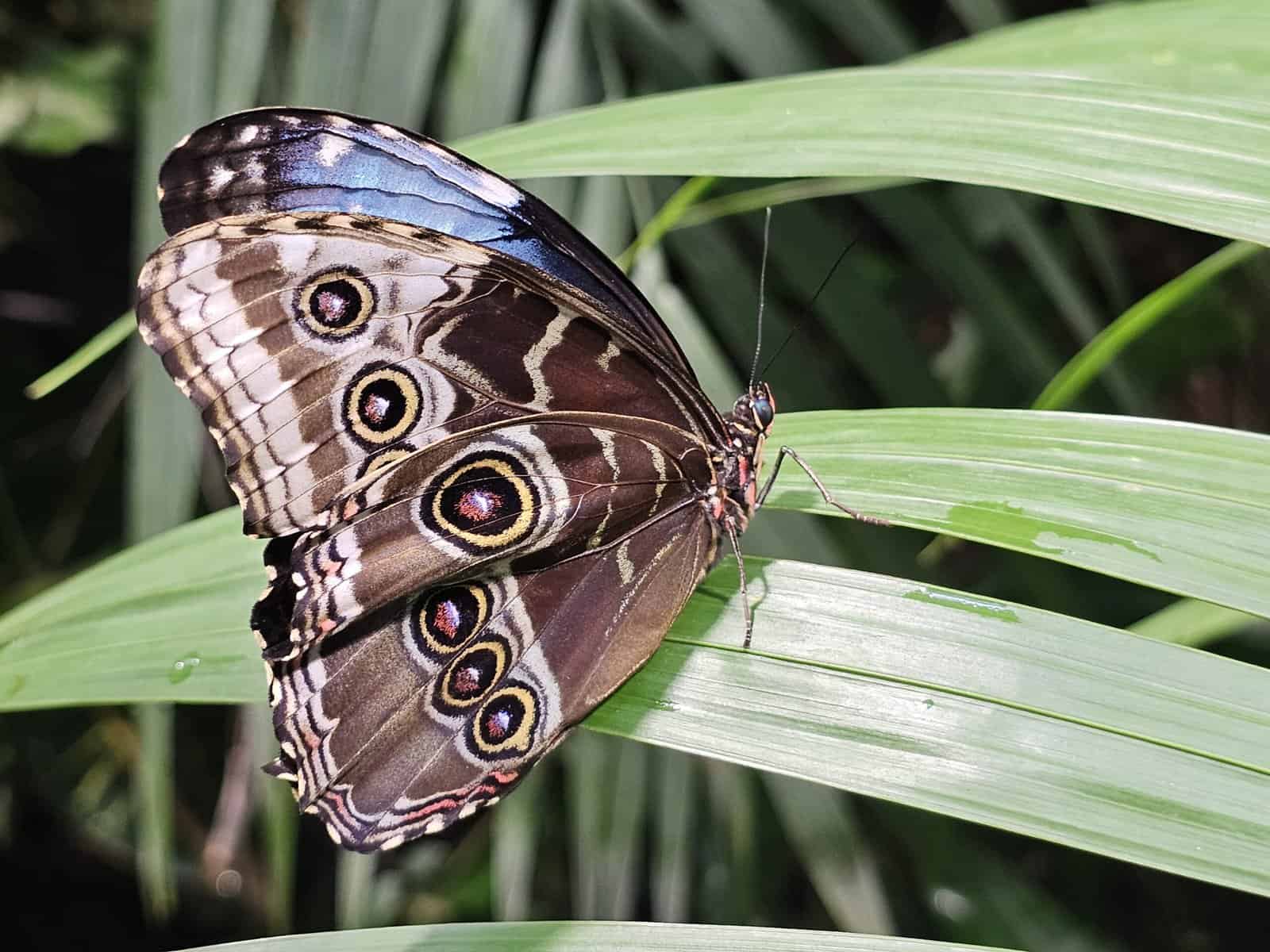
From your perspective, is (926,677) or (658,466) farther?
(658,466)

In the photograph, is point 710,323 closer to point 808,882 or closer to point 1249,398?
point 808,882

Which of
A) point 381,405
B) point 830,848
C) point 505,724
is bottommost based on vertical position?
point 830,848

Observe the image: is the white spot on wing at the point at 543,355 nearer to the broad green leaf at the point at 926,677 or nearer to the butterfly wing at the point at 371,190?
the butterfly wing at the point at 371,190

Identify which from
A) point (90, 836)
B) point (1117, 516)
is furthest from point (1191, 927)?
point (90, 836)

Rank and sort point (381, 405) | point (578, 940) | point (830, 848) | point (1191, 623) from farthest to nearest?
point (830, 848)
point (1191, 623)
point (381, 405)
point (578, 940)

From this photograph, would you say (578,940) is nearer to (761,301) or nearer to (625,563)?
(625,563)

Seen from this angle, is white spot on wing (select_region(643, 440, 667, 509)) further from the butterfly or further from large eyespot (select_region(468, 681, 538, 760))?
large eyespot (select_region(468, 681, 538, 760))

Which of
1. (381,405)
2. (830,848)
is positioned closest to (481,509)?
(381,405)
